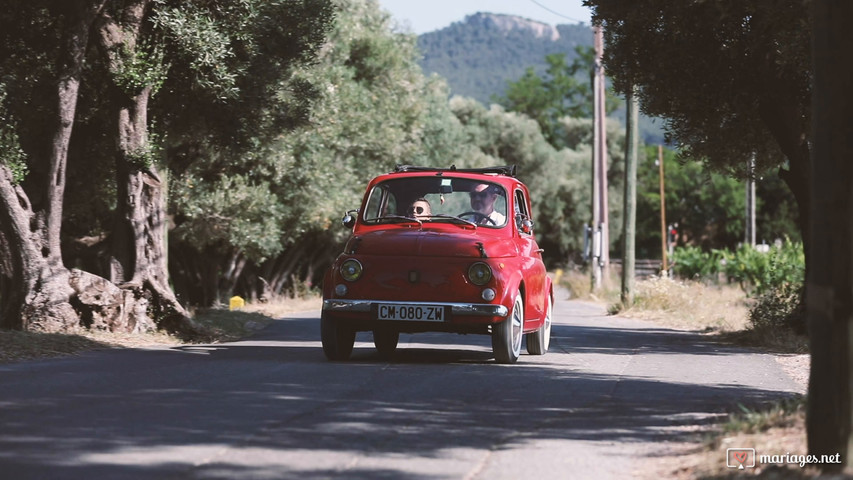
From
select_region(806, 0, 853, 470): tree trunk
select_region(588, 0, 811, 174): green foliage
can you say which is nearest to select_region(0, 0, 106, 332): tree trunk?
select_region(588, 0, 811, 174): green foliage

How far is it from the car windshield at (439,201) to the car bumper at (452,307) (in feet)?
5.13

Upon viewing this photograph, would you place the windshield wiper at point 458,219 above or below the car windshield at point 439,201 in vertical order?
below

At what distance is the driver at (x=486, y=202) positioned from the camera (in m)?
13.4

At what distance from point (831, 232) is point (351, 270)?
6762mm

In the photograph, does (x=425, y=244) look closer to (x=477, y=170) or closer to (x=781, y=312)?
(x=477, y=170)

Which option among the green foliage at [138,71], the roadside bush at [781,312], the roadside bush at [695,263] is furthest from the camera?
the roadside bush at [695,263]

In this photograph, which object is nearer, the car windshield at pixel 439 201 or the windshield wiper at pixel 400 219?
the windshield wiper at pixel 400 219

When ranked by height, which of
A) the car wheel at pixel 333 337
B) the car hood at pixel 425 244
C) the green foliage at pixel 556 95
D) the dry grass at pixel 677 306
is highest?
the green foliage at pixel 556 95

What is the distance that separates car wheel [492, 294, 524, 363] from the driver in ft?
3.90

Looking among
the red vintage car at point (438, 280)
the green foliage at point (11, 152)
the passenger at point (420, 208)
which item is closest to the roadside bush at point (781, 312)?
the red vintage car at point (438, 280)

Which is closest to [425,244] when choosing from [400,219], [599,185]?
[400,219]

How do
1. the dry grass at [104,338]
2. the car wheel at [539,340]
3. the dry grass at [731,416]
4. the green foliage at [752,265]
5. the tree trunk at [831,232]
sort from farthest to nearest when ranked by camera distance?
the green foliage at [752,265]
the car wheel at [539,340]
the dry grass at [104,338]
the dry grass at [731,416]
the tree trunk at [831,232]

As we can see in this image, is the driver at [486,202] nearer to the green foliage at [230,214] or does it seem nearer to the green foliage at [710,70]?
the green foliage at [710,70]

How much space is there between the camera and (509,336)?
1216cm
